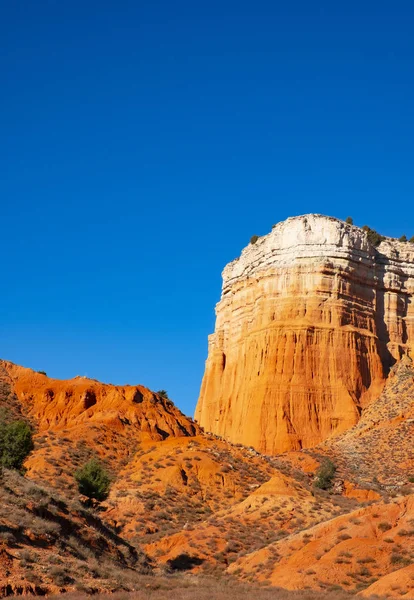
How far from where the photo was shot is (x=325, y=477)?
53688mm

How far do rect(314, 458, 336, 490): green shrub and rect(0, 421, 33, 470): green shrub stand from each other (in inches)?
847

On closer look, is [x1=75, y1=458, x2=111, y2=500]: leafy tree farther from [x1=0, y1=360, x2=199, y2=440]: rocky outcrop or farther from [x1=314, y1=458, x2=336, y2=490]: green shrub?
[x1=314, y1=458, x2=336, y2=490]: green shrub

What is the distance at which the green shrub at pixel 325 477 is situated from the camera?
5303 centimetres

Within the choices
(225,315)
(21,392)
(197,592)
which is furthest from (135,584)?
(225,315)

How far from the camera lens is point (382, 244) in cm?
9406

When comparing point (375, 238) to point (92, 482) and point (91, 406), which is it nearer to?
point (91, 406)

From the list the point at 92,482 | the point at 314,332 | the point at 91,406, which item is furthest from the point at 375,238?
the point at 92,482

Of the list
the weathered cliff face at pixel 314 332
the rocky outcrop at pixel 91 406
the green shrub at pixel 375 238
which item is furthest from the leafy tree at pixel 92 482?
the green shrub at pixel 375 238

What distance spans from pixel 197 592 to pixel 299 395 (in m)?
58.8

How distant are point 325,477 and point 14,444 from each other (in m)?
23.7

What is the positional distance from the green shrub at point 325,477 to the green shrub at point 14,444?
2153 cm

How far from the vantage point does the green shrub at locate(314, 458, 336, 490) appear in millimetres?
53031

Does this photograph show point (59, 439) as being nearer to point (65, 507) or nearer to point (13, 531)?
point (65, 507)

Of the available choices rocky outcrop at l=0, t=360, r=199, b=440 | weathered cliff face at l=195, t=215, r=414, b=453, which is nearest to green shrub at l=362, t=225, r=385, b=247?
weathered cliff face at l=195, t=215, r=414, b=453
